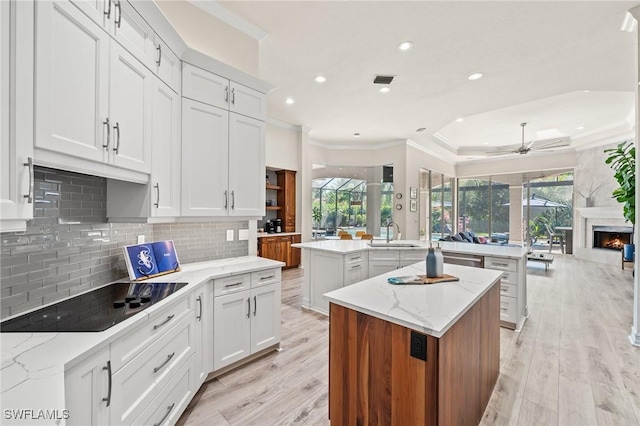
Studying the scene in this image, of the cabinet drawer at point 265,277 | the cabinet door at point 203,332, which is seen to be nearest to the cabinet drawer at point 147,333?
the cabinet door at point 203,332

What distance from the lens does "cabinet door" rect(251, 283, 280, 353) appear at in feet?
7.93

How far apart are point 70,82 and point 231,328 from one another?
6.13 feet

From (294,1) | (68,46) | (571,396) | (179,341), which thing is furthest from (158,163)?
(571,396)

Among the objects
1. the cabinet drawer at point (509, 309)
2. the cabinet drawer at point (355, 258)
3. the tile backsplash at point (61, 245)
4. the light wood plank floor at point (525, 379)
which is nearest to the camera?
the tile backsplash at point (61, 245)

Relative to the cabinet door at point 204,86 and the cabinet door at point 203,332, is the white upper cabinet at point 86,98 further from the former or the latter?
the cabinet door at point 203,332

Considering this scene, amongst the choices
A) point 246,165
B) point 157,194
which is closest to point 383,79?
point 246,165

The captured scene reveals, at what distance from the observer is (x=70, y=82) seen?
123 cm

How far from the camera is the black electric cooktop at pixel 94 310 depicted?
1216 millimetres

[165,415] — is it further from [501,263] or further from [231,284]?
[501,263]

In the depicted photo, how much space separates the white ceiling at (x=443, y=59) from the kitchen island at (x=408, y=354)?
8.75 ft

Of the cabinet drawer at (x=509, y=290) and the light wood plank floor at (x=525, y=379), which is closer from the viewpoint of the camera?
the light wood plank floor at (x=525, y=379)

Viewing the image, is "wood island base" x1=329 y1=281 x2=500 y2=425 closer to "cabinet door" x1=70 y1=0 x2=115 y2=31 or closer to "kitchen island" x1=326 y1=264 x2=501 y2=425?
"kitchen island" x1=326 y1=264 x2=501 y2=425

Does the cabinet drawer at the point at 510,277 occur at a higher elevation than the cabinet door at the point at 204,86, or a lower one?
lower

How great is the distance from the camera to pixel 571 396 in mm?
2059
